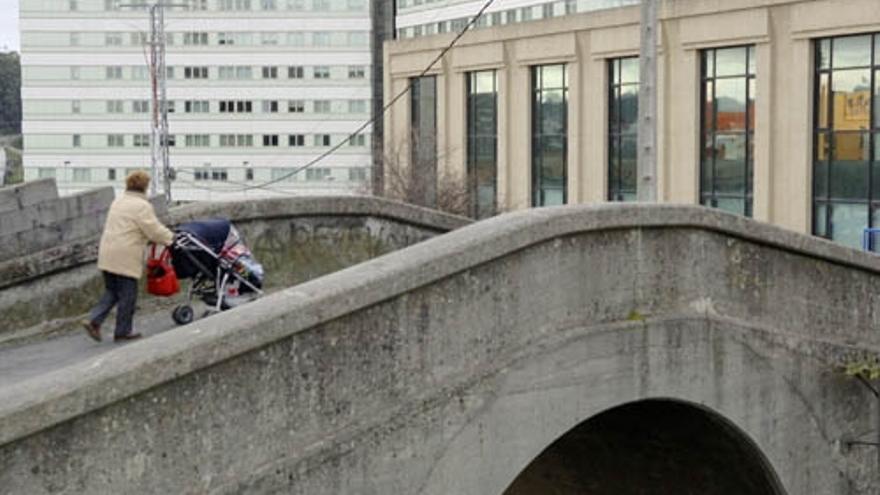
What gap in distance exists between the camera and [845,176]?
109 ft

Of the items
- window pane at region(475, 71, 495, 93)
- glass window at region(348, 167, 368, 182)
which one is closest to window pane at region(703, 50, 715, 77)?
window pane at region(475, 71, 495, 93)

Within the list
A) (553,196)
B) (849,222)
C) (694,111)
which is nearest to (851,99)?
(849,222)

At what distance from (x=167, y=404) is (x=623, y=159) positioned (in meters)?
35.8

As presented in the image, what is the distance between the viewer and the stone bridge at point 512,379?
6.41m

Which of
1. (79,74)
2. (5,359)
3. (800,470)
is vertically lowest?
(800,470)

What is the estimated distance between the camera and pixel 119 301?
424 inches

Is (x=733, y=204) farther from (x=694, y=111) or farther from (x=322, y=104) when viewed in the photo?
(x=322, y=104)

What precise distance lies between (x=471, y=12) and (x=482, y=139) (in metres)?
9.36

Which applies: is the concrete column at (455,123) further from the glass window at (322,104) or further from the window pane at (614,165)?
the glass window at (322,104)

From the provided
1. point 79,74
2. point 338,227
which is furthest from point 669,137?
point 79,74

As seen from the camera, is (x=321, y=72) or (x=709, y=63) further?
(x=321, y=72)

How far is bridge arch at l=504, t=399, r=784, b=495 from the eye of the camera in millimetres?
10297

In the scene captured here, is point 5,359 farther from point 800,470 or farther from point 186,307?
point 800,470

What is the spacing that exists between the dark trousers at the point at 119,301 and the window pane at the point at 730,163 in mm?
27816
